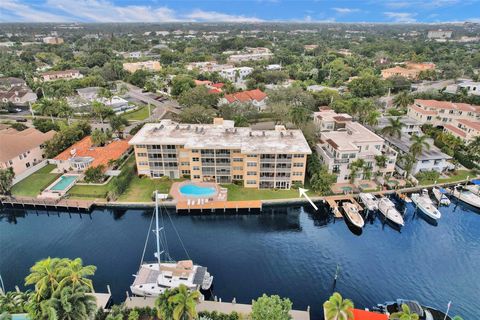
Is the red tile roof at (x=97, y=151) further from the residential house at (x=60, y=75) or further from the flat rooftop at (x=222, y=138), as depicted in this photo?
the residential house at (x=60, y=75)

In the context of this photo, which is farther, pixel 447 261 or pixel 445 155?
pixel 445 155

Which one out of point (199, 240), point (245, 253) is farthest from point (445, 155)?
point (199, 240)

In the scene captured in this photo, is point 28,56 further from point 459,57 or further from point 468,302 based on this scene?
point 459,57

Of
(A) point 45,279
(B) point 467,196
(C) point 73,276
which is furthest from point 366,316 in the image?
(B) point 467,196

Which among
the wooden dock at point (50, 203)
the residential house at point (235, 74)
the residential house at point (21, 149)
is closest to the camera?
the wooden dock at point (50, 203)

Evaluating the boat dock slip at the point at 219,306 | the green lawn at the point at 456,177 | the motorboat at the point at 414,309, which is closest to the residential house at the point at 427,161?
the green lawn at the point at 456,177
